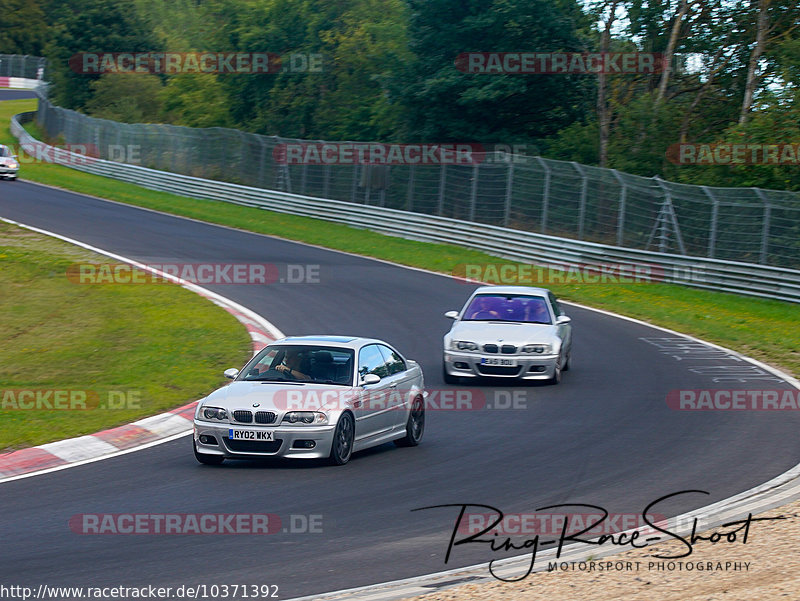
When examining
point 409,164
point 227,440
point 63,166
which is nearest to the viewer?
point 227,440

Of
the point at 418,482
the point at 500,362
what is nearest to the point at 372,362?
the point at 418,482

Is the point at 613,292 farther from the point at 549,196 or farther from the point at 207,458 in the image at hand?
the point at 207,458

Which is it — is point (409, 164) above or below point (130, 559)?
above

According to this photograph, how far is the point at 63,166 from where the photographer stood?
51906mm

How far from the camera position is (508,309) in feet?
58.0

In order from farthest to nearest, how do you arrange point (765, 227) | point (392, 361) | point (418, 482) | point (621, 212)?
point (621, 212) → point (765, 227) → point (392, 361) → point (418, 482)

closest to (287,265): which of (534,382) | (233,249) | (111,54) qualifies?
(233,249)

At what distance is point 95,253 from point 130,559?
22.3 metres

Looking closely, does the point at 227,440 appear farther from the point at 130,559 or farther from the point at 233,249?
the point at 233,249

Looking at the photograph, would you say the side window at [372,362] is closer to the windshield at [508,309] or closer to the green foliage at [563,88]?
the windshield at [508,309]

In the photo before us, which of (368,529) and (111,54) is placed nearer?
(368,529)

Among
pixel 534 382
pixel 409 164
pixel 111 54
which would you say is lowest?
pixel 534 382

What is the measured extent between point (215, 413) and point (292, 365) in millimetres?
1230

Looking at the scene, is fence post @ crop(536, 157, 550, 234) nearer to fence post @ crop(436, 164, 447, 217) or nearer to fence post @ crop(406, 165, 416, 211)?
fence post @ crop(436, 164, 447, 217)
